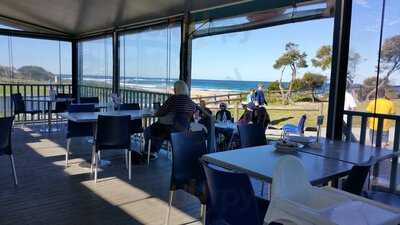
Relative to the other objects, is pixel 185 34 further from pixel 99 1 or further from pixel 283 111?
pixel 283 111

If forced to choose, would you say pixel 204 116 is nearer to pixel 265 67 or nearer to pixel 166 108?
pixel 166 108

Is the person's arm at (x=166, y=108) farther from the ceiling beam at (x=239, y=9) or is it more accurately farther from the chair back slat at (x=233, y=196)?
the chair back slat at (x=233, y=196)

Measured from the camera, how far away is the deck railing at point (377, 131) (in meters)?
3.16

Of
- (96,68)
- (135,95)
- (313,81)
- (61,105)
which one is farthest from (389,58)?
(313,81)

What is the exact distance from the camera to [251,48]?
2347cm

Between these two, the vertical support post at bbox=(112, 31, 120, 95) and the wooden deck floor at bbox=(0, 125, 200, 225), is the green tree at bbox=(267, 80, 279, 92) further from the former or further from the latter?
the wooden deck floor at bbox=(0, 125, 200, 225)

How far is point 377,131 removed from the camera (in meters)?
3.29

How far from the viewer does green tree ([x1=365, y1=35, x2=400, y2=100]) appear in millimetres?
3086

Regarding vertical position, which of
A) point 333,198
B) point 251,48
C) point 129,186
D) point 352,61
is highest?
point 251,48

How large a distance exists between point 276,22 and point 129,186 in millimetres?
2700

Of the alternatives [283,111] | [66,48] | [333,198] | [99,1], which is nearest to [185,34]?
[99,1]

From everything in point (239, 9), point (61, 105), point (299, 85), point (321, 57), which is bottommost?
point (61, 105)

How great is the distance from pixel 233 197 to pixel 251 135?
58.6 inches

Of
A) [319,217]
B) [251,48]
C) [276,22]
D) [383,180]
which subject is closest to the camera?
[319,217]
